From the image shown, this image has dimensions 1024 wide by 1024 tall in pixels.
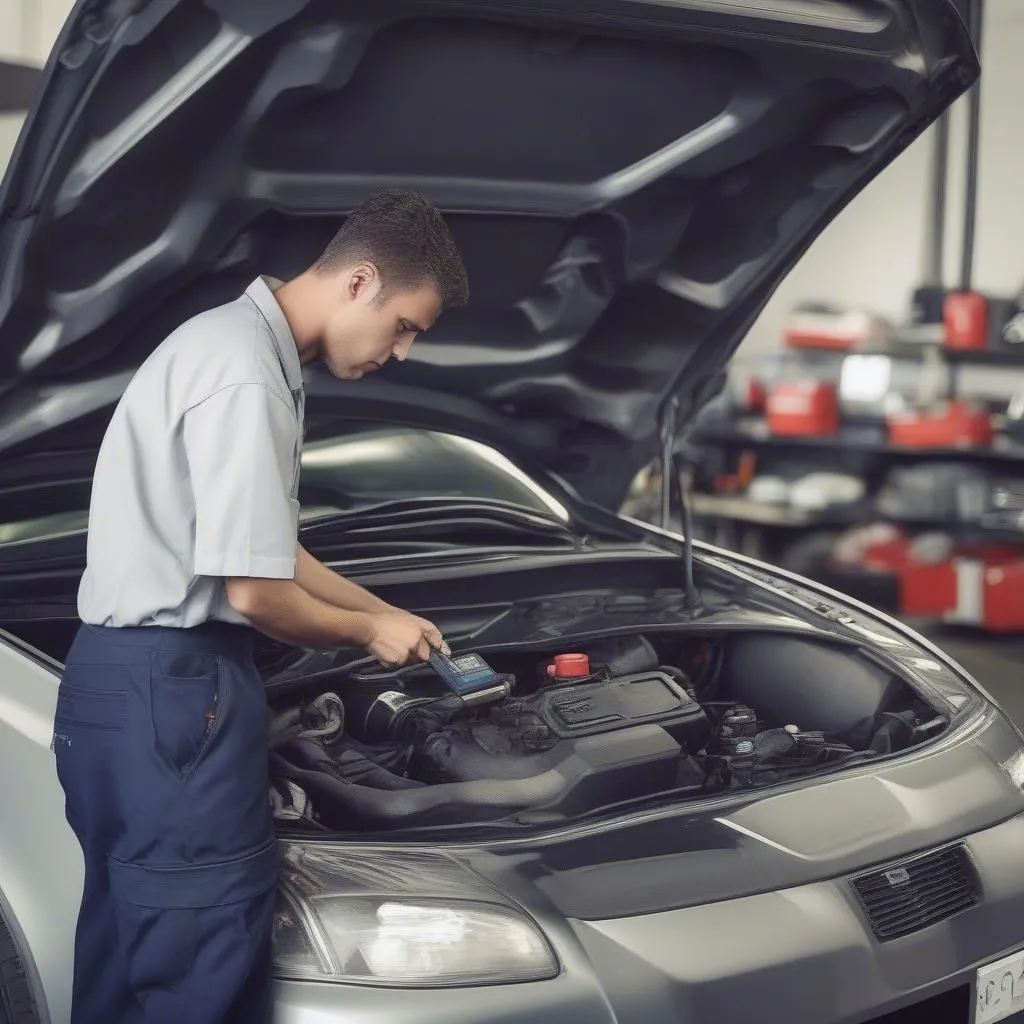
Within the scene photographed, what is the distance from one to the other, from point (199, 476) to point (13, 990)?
569mm

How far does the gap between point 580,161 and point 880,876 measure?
1074mm

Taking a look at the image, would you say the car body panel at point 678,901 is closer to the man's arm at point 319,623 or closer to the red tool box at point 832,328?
the man's arm at point 319,623

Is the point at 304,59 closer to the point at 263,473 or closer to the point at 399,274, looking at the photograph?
the point at 399,274

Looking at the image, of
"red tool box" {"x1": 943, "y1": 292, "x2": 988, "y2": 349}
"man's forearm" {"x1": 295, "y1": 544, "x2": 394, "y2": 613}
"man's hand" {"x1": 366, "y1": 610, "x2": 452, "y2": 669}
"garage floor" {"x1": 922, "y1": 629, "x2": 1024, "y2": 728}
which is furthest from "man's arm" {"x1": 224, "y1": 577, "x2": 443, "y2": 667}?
"red tool box" {"x1": 943, "y1": 292, "x2": 988, "y2": 349}

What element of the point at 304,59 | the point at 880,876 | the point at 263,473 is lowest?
the point at 880,876

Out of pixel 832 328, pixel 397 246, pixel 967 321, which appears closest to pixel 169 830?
pixel 397 246

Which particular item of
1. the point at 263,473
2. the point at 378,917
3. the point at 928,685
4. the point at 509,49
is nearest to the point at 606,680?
the point at 928,685

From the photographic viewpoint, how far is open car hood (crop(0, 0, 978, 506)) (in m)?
1.51

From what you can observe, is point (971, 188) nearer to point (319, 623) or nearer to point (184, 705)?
point (319, 623)

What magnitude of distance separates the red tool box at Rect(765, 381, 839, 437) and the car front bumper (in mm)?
4665

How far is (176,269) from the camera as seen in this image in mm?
1731

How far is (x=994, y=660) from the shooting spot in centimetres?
502

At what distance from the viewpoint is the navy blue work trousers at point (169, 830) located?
123cm

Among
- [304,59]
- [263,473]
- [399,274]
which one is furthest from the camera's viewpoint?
[304,59]
